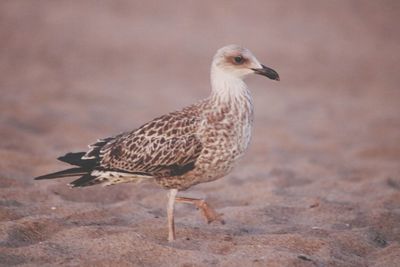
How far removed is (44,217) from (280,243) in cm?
221

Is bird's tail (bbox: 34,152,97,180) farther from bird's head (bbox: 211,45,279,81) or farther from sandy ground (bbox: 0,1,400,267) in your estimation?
bird's head (bbox: 211,45,279,81)

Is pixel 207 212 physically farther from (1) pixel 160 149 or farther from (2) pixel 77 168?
(2) pixel 77 168

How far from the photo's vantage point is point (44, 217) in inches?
269

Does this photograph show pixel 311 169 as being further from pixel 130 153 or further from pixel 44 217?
pixel 44 217

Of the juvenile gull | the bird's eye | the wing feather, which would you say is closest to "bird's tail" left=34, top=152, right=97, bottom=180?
the juvenile gull

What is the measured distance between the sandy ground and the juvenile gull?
1.53ft

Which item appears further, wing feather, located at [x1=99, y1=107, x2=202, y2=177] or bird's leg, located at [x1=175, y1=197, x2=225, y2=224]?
bird's leg, located at [x1=175, y1=197, x2=225, y2=224]

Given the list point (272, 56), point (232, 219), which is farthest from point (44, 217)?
point (272, 56)

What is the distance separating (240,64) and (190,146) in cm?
97

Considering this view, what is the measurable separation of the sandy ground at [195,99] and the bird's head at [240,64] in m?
1.47

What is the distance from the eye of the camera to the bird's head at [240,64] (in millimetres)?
6965

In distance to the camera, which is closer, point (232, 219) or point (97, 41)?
point (232, 219)

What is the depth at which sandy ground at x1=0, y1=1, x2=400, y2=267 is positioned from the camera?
20.7ft

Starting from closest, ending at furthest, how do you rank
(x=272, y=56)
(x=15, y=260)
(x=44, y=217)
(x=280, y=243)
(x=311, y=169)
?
(x=15, y=260) → (x=280, y=243) → (x=44, y=217) → (x=311, y=169) → (x=272, y=56)
